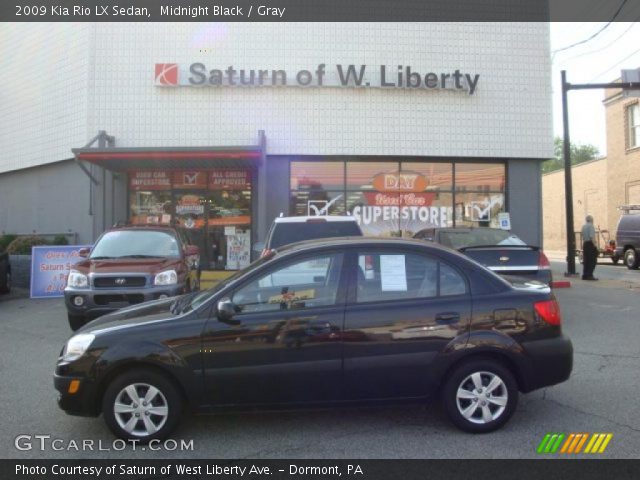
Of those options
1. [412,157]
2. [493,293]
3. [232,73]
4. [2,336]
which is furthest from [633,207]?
[2,336]

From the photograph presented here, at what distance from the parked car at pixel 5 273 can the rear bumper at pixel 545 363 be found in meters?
12.0

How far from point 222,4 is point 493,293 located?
541 inches

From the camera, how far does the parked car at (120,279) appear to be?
7.90m

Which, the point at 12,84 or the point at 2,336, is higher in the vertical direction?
the point at 12,84

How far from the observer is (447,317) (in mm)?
4332

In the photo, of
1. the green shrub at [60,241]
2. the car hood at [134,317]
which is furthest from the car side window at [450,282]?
the green shrub at [60,241]

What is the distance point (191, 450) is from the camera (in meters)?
4.09

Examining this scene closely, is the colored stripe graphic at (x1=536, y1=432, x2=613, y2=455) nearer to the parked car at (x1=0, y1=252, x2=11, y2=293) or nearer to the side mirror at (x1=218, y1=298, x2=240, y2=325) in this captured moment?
the side mirror at (x1=218, y1=298, x2=240, y2=325)

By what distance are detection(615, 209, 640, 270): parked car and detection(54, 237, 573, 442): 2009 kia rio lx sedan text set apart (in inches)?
770

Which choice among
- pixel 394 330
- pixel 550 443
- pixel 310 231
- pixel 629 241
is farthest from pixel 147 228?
pixel 629 241

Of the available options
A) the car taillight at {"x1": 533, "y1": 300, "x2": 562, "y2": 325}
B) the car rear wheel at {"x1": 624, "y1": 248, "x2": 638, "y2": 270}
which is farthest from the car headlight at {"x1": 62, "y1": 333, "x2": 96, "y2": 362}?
the car rear wheel at {"x1": 624, "y1": 248, "x2": 638, "y2": 270}

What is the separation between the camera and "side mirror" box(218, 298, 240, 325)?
4.15 meters
